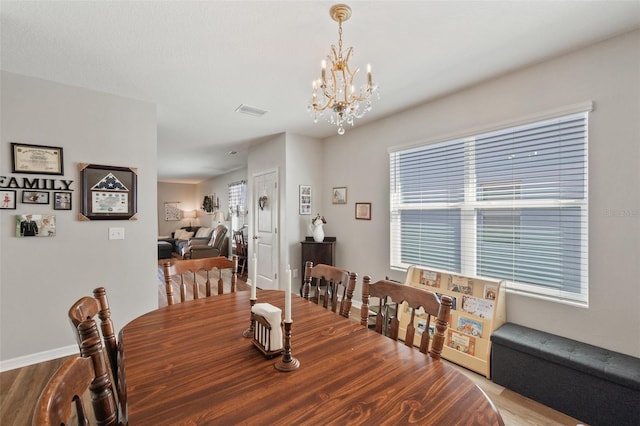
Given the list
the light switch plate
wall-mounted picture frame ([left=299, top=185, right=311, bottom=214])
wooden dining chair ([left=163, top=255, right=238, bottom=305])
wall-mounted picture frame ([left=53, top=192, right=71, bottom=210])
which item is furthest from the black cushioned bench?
wall-mounted picture frame ([left=53, top=192, right=71, bottom=210])

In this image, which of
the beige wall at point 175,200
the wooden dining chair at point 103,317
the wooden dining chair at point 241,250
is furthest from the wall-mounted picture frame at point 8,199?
the beige wall at point 175,200

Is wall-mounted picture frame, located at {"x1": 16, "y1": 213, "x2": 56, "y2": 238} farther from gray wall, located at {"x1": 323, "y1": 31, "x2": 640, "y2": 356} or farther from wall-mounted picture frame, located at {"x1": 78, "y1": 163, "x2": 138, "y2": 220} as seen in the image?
gray wall, located at {"x1": 323, "y1": 31, "x2": 640, "y2": 356}

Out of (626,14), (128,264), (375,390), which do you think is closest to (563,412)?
(375,390)

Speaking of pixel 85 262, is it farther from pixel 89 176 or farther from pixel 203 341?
pixel 203 341

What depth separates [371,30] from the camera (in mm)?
1957

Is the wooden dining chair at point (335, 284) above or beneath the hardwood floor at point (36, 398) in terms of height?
above

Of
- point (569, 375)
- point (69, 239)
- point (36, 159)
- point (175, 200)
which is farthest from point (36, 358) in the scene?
point (175, 200)

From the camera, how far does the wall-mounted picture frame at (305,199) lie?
14.6ft

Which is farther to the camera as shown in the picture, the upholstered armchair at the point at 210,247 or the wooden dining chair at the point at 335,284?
the upholstered armchair at the point at 210,247

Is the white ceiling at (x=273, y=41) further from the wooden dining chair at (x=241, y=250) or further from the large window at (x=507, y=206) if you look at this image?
the wooden dining chair at (x=241, y=250)

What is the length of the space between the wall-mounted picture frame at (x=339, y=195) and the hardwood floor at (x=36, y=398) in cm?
258

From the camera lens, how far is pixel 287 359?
1.04 metres

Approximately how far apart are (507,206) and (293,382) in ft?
8.23

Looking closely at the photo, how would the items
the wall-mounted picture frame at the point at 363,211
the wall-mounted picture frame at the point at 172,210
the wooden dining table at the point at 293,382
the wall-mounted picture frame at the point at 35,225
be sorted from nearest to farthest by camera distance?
1. the wooden dining table at the point at 293,382
2. the wall-mounted picture frame at the point at 35,225
3. the wall-mounted picture frame at the point at 363,211
4. the wall-mounted picture frame at the point at 172,210
